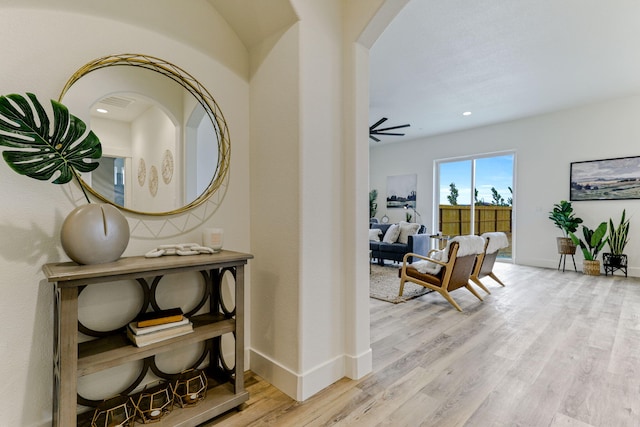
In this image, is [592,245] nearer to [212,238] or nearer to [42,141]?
[212,238]

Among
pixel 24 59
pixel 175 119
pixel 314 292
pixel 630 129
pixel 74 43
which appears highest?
pixel 630 129

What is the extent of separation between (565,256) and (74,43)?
770cm

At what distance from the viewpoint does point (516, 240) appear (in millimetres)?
6602

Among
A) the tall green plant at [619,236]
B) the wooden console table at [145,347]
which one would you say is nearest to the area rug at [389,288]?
→ the wooden console table at [145,347]

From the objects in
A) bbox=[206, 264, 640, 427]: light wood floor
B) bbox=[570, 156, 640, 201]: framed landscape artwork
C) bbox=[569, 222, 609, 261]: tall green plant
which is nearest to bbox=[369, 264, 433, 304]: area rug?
bbox=[206, 264, 640, 427]: light wood floor

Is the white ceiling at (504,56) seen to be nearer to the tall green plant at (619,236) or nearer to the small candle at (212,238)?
the tall green plant at (619,236)

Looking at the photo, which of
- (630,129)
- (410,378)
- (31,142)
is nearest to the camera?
Result: (31,142)

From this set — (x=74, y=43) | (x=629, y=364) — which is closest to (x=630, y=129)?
(x=629, y=364)

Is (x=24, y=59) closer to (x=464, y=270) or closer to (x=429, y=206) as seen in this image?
(x=464, y=270)

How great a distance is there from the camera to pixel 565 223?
222 inches

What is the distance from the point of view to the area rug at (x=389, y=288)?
3.94m

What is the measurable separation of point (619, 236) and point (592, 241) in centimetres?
43

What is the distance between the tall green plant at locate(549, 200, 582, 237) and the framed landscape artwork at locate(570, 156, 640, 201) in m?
0.36

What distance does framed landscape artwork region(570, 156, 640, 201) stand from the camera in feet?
17.2
